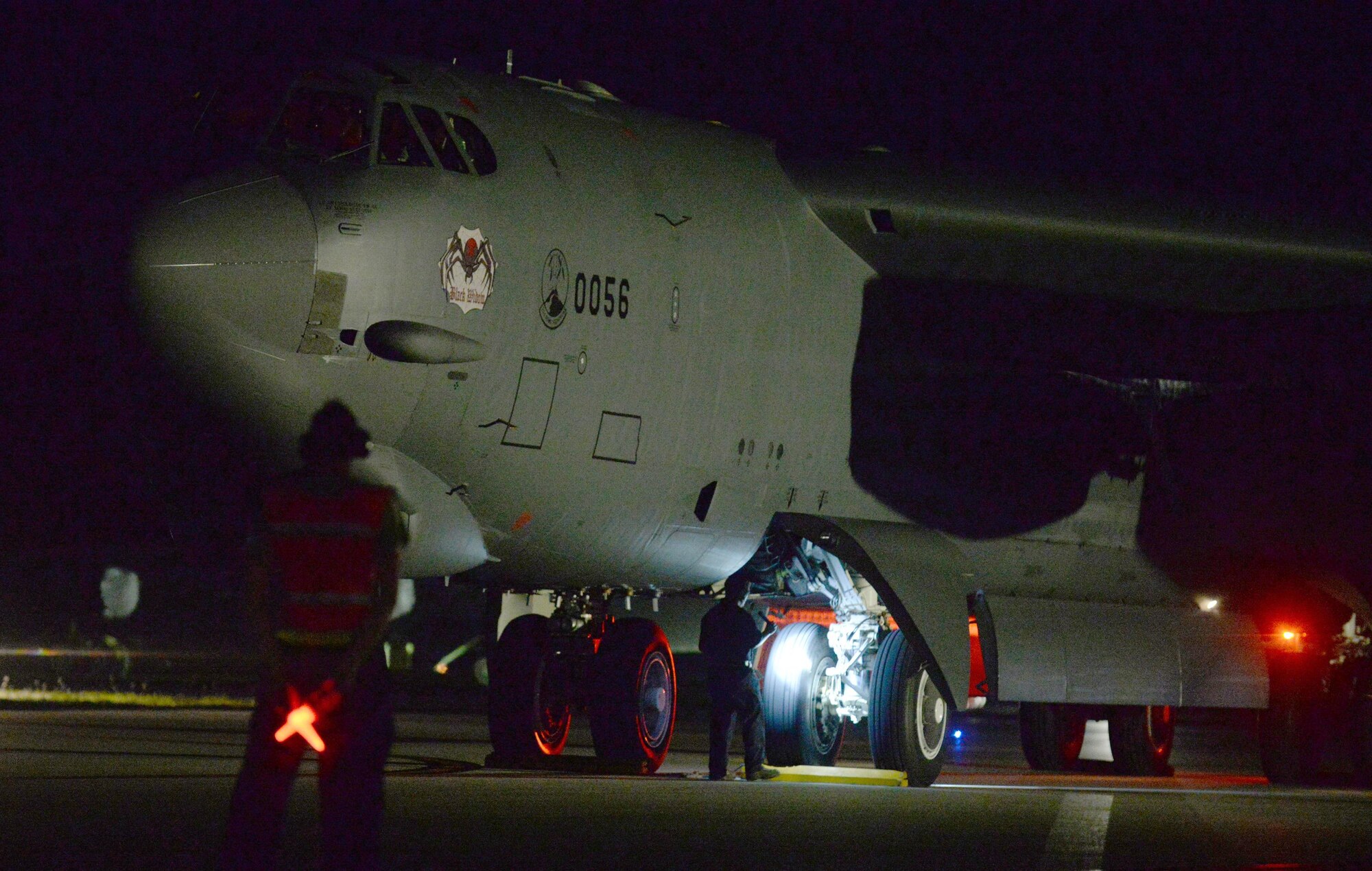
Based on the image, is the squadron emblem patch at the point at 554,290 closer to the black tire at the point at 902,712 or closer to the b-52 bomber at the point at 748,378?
the b-52 bomber at the point at 748,378

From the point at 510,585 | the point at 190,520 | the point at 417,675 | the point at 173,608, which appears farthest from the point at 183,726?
the point at 173,608

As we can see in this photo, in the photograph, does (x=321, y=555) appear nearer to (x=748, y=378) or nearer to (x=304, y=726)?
(x=304, y=726)

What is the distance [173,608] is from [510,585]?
102ft

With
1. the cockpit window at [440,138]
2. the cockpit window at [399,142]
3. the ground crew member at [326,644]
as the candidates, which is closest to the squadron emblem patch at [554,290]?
the cockpit window at [440,138]

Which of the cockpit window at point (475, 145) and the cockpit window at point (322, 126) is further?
the cockpit window at point (475, 145)

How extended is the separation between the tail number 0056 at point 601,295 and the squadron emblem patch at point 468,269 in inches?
27.4

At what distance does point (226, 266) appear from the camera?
9453 mm

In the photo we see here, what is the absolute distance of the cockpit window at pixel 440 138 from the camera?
1056 centimetres

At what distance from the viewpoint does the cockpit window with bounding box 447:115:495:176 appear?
10.7 m

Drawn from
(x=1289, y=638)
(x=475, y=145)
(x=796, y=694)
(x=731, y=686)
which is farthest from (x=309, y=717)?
(x=1289, y=638)

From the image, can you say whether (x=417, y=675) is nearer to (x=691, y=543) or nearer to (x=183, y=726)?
(x=183, y=726)

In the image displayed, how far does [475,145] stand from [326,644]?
5337mm

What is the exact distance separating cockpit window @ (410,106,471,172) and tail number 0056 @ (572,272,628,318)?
3.28 feet

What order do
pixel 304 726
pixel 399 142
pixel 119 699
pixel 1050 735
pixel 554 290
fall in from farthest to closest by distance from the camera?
1. pixel 119 699
2. pixel 1050 735
3. pixel 554 290
4. pixel 399 142
5. pixel 304 726
